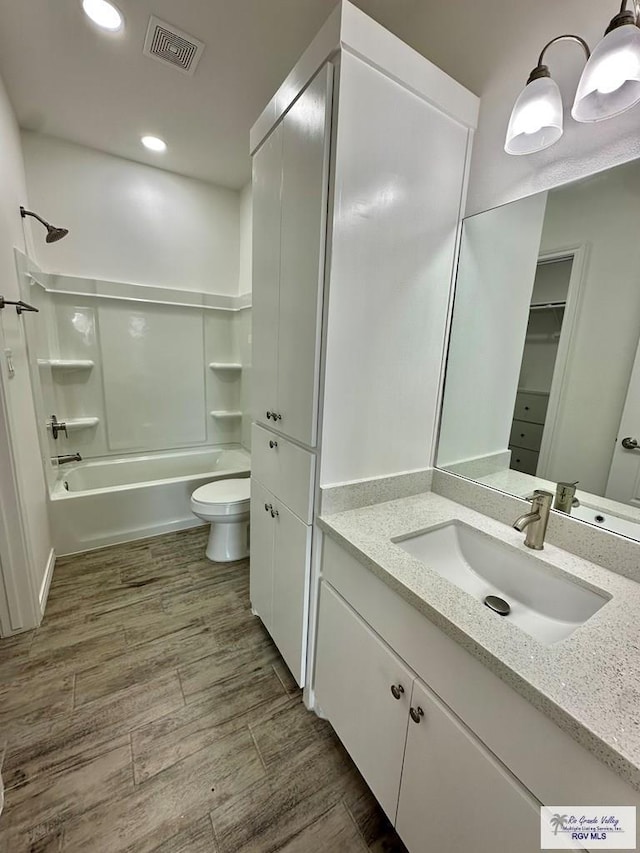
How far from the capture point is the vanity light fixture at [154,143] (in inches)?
92.1

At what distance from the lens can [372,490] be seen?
1302mm

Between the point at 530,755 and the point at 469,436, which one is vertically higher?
the point at 469,436

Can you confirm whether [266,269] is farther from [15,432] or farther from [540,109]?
[15,432]

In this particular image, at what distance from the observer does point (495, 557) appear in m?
1.11

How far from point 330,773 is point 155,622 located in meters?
1.12

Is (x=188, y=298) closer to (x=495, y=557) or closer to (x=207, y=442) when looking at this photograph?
(x=207, y=442)

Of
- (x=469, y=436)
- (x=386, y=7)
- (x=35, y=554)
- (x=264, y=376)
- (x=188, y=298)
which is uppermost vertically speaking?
(x=386, y=7)

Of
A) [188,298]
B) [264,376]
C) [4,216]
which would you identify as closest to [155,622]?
[264,376]

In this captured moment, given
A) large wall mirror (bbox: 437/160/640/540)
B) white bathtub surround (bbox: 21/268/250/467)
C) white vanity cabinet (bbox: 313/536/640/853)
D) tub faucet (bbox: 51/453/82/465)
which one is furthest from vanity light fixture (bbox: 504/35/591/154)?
tub faucet (bbox: 51/453/82/465)

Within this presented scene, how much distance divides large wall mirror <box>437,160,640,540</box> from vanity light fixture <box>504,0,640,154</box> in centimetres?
17

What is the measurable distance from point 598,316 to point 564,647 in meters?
0.91

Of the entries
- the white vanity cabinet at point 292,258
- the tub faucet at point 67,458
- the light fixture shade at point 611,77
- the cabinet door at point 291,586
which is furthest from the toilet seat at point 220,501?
the light fixture shade at point 611,77

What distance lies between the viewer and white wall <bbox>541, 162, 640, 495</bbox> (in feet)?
3.12

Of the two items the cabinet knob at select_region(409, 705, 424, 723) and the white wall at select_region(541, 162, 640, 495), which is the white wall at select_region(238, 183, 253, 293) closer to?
the white wall at select_region(541, 162, 640, 495)
